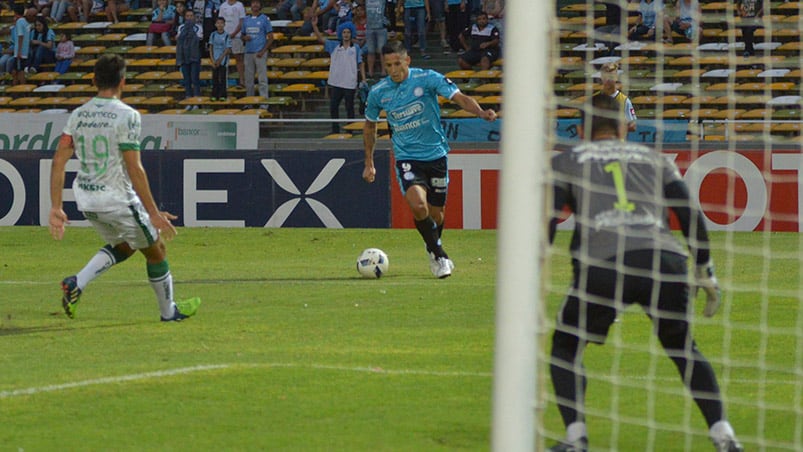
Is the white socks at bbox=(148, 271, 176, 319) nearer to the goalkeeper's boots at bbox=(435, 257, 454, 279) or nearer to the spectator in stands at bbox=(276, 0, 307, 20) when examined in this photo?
the goalkeeper's boots at bbox=(435, 257, 454, 279)

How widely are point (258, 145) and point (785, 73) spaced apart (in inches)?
340

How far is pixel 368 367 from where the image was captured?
8188 millimetres

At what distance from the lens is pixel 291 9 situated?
27.4m

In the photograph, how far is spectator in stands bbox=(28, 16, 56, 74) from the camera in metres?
27.5

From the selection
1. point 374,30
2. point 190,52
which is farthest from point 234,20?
point 374,30

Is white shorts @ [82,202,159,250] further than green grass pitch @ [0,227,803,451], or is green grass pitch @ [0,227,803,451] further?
white shorts @ [82,202,159,250]

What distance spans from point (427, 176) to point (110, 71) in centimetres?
441

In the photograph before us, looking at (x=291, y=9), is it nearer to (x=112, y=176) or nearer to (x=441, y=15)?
(x=441, y=15)

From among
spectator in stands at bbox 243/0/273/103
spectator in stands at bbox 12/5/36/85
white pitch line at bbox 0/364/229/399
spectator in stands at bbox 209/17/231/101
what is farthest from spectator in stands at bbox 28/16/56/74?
white pitch line at bbox 0/364/229/399

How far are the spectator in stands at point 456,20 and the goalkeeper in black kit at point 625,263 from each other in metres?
19.1

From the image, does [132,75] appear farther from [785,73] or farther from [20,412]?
[20,412]

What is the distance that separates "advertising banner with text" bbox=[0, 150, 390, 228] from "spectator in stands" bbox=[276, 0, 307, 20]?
805 cm

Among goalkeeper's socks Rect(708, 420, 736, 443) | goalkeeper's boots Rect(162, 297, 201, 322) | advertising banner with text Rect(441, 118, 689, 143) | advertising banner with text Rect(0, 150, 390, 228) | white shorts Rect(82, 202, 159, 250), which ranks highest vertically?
white shorts Rect(82, 202, 159, 250)

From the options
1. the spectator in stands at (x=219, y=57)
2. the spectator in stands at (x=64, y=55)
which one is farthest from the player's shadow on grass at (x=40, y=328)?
the spectator in stands at (x=64, y=55)
